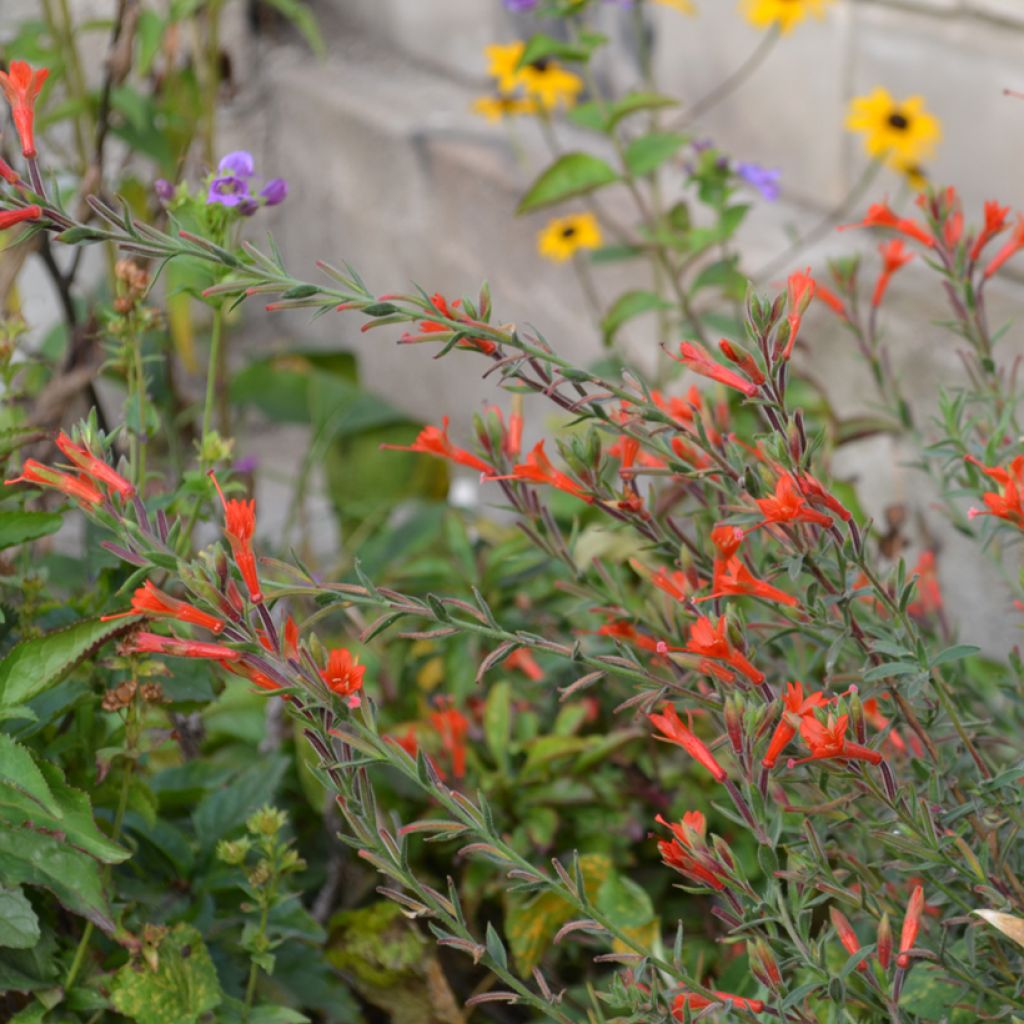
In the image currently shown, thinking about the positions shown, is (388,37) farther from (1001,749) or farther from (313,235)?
(1001,749)

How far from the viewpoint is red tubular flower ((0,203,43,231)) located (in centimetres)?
60

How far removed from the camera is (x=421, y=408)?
2779 millimetres

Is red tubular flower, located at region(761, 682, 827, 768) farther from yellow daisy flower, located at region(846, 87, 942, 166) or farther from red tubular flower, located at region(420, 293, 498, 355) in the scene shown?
yellow daisy flower, located at region(846, 87, 942, 166)

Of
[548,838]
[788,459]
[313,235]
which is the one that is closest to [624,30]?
[313,235]

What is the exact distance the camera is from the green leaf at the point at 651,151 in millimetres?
1587

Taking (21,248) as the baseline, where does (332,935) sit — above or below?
below

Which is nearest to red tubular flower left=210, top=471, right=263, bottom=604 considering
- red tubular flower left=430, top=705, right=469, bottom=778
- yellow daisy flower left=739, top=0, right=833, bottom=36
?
red tubular flower left=430, top=705, right=469, bottom=778

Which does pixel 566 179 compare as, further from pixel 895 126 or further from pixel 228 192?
pixel 228 192

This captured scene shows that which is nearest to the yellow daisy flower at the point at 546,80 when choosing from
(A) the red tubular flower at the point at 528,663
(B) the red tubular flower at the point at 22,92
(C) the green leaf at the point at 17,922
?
(A) the red tubular flower at the point at 528,663

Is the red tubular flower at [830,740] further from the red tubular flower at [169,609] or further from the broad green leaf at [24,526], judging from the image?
the broad green leaf at [24,526]

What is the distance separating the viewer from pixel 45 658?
2.58ft

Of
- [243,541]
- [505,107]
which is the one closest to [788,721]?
[243,541]

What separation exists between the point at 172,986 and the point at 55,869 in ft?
0.37

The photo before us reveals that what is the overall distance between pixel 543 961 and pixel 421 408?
5.68ft
